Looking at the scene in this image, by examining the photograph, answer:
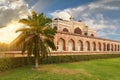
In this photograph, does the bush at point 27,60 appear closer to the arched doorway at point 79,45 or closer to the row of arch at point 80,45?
the row of arch at point 80,45

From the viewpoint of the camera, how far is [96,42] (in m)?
67.4

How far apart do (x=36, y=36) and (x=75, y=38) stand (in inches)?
1102

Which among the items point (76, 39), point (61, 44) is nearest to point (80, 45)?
point (76, 39)

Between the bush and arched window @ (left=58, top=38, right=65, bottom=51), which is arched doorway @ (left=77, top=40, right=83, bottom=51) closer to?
arched window @ (left=58, top=38, right=65, bottom=51)

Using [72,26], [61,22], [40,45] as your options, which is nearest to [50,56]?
[40,45]

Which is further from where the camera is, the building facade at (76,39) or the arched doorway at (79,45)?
the arched doorway at (79,45)

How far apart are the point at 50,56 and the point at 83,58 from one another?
11.3 metres

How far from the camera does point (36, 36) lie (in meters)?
29.6

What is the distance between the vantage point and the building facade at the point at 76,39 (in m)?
52.7

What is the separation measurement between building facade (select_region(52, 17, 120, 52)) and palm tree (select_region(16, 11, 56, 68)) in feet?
63.0

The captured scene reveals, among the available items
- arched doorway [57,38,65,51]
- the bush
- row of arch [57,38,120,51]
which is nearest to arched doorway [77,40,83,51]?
row of arch [57,38,120,51]

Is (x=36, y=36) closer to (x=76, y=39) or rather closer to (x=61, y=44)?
(x=61, y=44)

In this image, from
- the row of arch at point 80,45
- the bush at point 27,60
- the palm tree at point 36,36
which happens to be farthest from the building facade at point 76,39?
the palm tree at point 36,36

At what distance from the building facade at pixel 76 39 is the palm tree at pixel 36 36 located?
19.2 m
